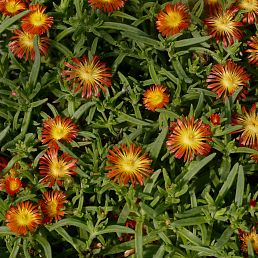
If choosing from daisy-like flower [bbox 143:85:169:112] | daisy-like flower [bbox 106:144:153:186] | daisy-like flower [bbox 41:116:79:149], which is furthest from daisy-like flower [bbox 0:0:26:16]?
daisy-like flower [bbox 106:144:153:186]

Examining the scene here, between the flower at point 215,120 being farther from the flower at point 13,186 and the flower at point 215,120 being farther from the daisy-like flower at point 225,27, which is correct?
the flower at point 13,186

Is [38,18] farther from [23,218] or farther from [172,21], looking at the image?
[23,218]

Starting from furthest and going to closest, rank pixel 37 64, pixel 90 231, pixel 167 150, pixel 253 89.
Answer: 1. pixel 253 89
2. pixel 37 64
3. pixel 167 150
4. pixel 90 231

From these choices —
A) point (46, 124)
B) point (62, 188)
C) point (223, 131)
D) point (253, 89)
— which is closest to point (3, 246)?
point (62, 188)

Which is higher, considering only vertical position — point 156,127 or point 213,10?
point 213,10

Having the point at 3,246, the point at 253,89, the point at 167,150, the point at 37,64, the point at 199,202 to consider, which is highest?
the point at 253,89

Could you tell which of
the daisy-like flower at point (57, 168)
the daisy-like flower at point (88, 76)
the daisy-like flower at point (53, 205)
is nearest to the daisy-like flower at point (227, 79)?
the daisy-like flower at point (88, 76)

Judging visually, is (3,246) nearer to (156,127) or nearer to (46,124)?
(46,124)
